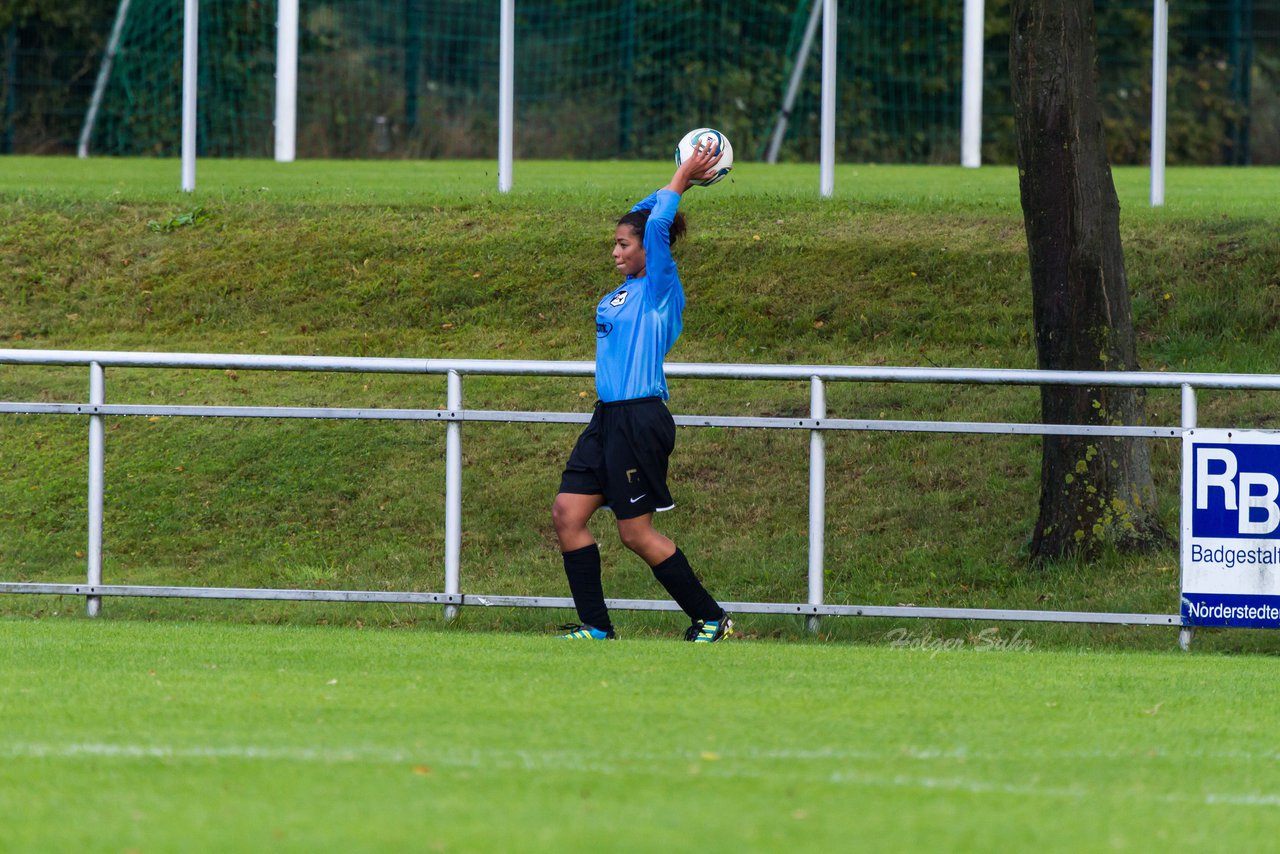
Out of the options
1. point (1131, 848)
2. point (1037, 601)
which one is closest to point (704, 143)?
point (1037, 601)

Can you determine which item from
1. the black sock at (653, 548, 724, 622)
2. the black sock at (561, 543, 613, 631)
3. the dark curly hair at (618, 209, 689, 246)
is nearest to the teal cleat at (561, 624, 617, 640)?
the black sock at (561, 543, 613, 631)

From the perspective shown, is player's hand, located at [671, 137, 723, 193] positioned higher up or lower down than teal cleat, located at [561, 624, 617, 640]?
higher up

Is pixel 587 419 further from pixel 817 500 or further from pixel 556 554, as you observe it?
pixel 556 554

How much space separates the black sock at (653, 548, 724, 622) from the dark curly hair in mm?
1397

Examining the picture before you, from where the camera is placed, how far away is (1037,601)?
381 inches

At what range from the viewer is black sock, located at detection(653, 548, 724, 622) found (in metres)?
A: 7.99

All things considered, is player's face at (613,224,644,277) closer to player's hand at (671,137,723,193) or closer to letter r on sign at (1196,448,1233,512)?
player's hand at (671,137,723,193)

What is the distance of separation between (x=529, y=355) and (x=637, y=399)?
5.46 meters

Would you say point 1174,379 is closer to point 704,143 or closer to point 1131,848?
point 704,143

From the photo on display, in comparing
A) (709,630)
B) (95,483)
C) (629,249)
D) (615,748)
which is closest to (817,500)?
(709,630)

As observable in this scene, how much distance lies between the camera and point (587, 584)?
26.6 feet

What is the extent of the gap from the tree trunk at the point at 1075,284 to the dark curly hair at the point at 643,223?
9.42ft

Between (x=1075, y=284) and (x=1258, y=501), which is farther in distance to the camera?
(x=1075, y=284)

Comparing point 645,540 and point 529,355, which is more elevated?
point 529,355
